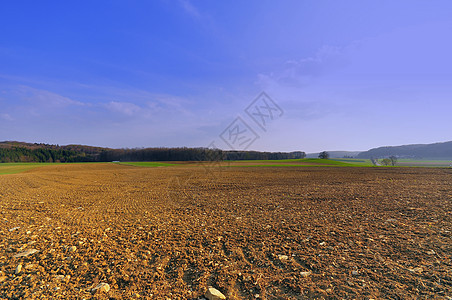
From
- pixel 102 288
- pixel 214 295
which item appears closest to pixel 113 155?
pixel 102 288

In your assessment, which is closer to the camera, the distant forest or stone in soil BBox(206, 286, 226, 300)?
stone in soil BBox(206, 286, 226, 300)

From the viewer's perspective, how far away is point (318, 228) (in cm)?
578

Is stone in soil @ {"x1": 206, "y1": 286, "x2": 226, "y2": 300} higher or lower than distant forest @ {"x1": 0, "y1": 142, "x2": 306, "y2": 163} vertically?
lower

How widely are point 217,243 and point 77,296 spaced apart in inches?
114

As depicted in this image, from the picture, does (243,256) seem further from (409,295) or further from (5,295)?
(5,295)

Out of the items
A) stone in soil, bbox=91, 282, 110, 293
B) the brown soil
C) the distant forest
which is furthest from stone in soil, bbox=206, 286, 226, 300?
the distant forest

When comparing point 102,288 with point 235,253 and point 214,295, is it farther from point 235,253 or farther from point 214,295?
point 235,253

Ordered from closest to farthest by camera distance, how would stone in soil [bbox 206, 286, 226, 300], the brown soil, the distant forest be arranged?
stone in soil [bbox 206, 286, 226, 300], the brown soil, the distant forest

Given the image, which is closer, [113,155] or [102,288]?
[102,288]

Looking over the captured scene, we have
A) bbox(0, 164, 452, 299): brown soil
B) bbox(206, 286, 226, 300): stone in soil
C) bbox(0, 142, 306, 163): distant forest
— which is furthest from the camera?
bbox(0, 142, 306, 163): distant forest

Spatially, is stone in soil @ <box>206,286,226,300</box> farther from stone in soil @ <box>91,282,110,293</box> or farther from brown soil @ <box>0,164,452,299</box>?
Result: stone in soil @ <box>91,282,110,293</box>

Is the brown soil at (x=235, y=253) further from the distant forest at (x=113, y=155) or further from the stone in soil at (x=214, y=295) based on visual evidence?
the distant forest at (x=113, y=155)

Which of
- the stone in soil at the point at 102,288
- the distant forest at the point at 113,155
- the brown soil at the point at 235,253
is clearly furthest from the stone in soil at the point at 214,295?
the distant forest at the point at 113,155

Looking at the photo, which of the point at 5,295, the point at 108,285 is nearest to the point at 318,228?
the point at 108,285
